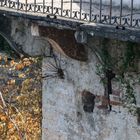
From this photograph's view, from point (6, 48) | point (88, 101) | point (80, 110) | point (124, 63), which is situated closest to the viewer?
point (124, 63)

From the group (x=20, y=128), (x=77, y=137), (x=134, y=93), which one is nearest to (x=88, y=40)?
(x=134, y=93)

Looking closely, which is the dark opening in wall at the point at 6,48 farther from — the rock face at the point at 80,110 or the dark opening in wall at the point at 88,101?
the dark opening in wall at the point at 88,101

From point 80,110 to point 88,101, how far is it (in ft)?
0.89

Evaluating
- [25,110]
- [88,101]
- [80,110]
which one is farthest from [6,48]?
[25,110]

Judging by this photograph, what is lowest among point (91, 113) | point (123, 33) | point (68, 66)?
point (91, 113)

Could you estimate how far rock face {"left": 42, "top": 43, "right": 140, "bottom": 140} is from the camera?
26.2 feet

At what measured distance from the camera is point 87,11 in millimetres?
8133

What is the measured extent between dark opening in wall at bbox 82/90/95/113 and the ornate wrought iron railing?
1.17 metres

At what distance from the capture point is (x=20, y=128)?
12352 mm

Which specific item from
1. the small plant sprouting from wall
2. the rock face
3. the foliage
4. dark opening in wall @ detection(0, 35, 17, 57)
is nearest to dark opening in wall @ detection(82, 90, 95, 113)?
the rock face

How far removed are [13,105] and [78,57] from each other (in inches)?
206

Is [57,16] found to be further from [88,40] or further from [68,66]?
[68,66]

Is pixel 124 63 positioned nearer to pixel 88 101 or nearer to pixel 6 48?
pixel 88 101

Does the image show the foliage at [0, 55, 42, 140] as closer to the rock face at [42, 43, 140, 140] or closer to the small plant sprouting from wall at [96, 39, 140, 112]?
the rock face at [42, 43, 140, 140]
